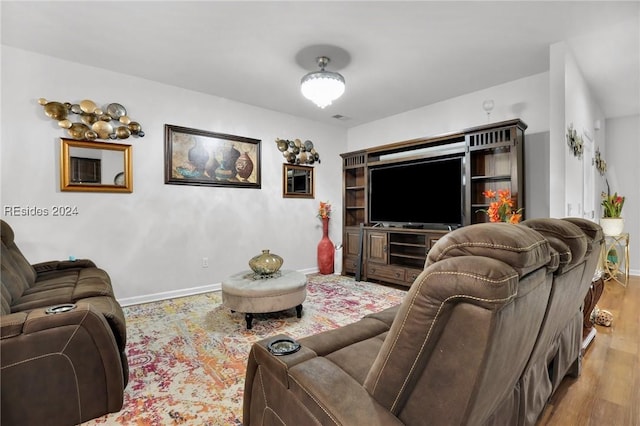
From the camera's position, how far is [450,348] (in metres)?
0.74

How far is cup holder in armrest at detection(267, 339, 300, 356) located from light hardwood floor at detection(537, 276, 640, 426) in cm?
135

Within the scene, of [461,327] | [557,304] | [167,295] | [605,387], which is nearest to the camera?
[461,327]

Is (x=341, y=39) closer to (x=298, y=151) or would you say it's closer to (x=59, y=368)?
(x=298, y=151)

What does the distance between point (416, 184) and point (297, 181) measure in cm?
190

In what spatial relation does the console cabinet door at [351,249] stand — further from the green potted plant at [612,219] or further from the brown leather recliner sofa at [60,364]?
the brown leather recliner sofa at [60,364]

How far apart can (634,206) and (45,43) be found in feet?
27.0

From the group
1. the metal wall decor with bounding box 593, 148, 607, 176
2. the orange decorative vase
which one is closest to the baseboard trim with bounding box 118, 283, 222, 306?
the orange decorative vase

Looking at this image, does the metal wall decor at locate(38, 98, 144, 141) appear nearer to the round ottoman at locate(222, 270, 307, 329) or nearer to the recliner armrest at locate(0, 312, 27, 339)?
the round ottoman at locate(222, 270, 307, 329)

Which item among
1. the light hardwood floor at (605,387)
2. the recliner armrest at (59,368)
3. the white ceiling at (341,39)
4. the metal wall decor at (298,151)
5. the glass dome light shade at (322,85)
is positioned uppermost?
the white ceiling at (341,39)

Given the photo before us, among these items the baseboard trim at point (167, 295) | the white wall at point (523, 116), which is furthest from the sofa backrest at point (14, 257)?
the white wall at point (523, 116)

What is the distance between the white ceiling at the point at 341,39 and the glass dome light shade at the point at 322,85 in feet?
0.83

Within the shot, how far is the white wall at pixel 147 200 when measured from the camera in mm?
3004

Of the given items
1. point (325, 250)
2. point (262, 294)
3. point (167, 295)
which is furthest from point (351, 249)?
point (167, 295)

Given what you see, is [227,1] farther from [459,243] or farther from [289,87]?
[459,243]
